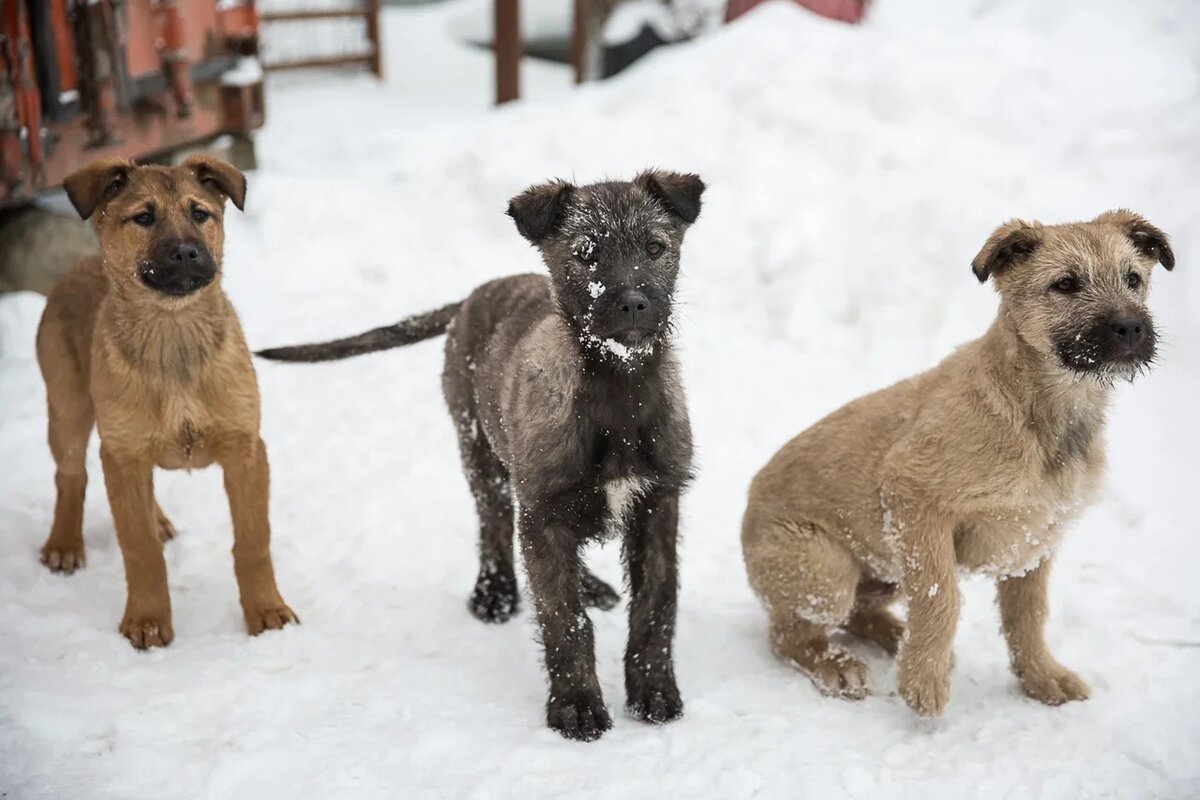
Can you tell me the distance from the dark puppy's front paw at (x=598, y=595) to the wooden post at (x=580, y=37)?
29.6 feet

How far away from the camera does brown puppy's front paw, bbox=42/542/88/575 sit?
555cm

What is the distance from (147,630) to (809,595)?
10.1 ft

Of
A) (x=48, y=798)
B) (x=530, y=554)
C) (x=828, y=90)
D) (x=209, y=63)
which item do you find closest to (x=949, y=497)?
(x=530, y=554)

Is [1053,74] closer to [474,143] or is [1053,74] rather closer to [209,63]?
[474,143]

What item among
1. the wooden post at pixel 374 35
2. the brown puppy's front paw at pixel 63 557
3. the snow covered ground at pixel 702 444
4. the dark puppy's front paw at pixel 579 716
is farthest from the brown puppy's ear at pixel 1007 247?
the wooden post at pixel 374 35

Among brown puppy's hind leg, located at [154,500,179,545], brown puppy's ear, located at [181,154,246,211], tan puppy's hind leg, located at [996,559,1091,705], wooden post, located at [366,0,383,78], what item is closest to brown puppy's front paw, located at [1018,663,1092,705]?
tan puppy's hind leg, located at [996,559,1091,705]

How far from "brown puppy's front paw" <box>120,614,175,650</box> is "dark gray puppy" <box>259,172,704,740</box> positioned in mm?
1856

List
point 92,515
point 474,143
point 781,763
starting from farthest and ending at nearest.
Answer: point 474,143 < point 92,515 < point 781,763

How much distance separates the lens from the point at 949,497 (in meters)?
4.40

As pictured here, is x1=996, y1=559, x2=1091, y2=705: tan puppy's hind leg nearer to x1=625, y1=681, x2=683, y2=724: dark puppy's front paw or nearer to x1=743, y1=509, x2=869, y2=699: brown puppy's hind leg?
x1=743, y1=509, x2=869, y2=699: brown puppy's hind leg

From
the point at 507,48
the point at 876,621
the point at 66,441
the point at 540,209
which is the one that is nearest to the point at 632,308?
the point at 540,209

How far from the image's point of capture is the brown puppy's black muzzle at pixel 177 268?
4.68m

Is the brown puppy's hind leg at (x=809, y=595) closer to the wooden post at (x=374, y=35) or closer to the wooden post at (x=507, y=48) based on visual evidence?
the wooden post at (x=507, y=48)

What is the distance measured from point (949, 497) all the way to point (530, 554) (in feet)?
5.75
